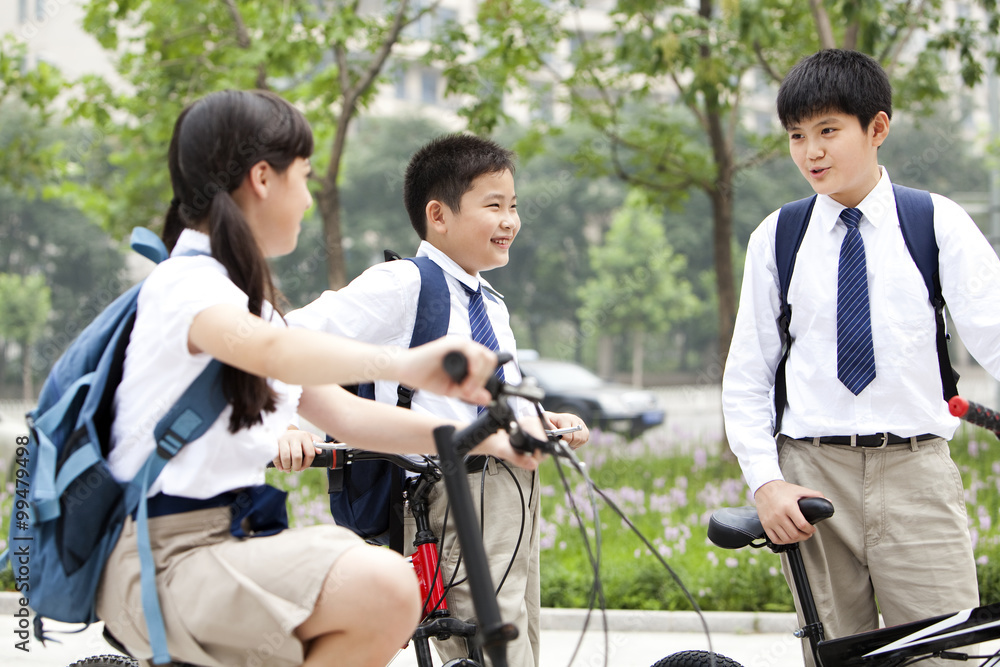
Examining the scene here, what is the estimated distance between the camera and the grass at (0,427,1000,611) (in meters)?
4.77

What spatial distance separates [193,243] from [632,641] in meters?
3.62

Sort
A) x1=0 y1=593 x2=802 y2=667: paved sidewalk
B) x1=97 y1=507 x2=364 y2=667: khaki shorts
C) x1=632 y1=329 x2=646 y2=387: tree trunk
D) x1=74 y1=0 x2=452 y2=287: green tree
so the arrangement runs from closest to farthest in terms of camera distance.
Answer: x1=97 y1=507 x2=364 y2=667: khaki shorts → x1=0 y1=593 x2=802 y2=667: paved sidewalk → x1=74 y1=0 x2=452 y2=287: green tree → x1=632 y1=329 x2=646 y2=387: tree trunk

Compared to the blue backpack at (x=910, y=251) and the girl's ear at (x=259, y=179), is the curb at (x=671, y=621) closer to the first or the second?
the blue backpack at (x=910, y=251)

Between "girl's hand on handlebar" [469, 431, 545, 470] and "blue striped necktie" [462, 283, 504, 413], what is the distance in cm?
62

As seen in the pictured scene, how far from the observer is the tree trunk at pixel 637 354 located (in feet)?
121

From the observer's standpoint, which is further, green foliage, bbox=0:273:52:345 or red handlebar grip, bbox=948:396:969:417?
green foliage, bbox=0:273:52:345

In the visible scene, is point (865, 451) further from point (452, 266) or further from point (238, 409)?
point (238, 409)

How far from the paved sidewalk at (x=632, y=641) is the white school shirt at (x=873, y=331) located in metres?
2.14

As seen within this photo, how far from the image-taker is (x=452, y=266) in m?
2.63

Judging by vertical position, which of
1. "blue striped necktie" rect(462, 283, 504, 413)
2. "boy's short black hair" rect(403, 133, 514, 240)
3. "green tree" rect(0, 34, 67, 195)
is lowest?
"blue striped necktie" rect(462, 283, 504, 413)

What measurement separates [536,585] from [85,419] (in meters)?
1.48

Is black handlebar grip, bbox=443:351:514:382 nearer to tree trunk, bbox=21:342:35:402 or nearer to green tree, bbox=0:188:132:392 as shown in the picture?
tree trunk, bbox=21:342:35:402

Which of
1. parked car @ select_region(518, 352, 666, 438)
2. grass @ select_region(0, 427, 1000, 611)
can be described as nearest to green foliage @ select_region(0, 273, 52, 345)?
parked car @ select_region(518, 352, 666, 438)

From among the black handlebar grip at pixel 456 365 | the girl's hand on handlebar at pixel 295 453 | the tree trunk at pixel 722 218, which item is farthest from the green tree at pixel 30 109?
the black handlebar grip at pixel 456 365
